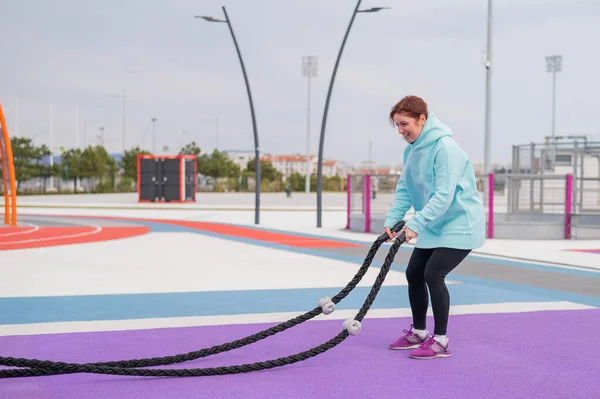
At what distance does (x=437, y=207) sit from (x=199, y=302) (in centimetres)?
362

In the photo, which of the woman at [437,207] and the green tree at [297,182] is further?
the green tree at [297,182]

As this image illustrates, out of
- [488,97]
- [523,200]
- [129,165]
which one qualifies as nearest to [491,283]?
[523,200]

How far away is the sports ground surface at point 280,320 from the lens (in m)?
4.68

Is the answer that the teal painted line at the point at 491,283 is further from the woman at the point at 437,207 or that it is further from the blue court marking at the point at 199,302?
the woman at the point at 437,207

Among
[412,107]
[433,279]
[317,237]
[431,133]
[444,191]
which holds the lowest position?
[317,237]

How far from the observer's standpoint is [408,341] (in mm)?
5598

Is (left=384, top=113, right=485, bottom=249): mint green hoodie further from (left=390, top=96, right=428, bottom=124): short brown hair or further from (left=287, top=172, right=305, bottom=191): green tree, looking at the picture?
(left=287, top=172, right=305, bottom=191): green tree

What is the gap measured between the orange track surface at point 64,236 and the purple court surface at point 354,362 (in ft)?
29.0

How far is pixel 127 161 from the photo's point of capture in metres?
76.1

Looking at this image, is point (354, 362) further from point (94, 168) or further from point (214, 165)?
point (214, 165)

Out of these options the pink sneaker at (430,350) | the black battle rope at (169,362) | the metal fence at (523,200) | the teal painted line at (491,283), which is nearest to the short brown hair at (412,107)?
the black battle rope at (169,362)

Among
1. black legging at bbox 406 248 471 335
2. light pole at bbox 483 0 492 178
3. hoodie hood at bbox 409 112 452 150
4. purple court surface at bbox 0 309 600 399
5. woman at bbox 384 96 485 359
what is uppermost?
light pole at bbox 483 0 492 178

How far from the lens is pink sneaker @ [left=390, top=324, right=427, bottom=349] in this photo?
5.57 m

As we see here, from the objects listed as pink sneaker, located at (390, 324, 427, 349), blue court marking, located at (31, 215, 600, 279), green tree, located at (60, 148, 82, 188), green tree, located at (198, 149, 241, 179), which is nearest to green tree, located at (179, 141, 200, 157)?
green tree, located at (198, 149, 241, 179)
